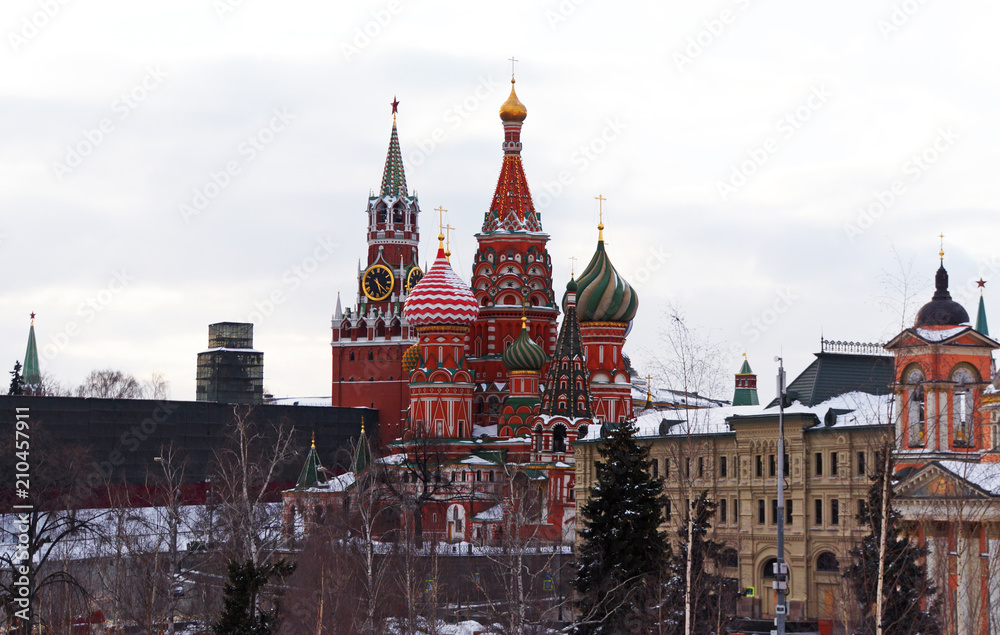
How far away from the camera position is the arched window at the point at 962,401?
41469mm

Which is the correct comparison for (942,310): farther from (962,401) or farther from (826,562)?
(826,562)

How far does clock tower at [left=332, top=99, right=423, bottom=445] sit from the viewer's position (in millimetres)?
97812

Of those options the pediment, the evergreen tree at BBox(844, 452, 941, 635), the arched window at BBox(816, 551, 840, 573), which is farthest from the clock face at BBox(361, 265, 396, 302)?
the evergreen tree at BBox(844, 452, 941, 635)

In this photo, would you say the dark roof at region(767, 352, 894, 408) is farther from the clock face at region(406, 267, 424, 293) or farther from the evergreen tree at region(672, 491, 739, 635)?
the clock face at region(406, 267, 424, 293)

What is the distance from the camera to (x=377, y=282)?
98.6 meters

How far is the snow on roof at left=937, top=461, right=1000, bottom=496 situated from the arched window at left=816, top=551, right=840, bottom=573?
1294 centimetres

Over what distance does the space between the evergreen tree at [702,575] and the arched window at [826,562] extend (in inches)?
703

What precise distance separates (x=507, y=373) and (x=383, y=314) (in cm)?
1773

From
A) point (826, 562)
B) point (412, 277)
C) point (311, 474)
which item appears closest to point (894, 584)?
point (826, 562)

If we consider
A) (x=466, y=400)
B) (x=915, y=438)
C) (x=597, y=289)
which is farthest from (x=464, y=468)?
(x=915, y=438)

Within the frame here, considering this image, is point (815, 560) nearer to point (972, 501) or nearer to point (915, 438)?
point (915, 438)

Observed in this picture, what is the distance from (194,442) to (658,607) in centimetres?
5948

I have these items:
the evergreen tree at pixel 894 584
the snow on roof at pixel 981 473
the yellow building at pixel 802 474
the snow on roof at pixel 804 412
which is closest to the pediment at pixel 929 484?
the snow on roof at pixel 981 473

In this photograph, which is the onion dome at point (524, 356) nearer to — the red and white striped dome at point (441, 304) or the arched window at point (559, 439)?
the red and white striped dome at point (441, 304)
